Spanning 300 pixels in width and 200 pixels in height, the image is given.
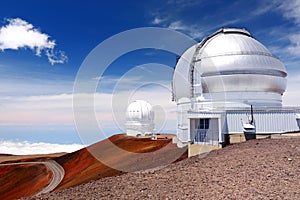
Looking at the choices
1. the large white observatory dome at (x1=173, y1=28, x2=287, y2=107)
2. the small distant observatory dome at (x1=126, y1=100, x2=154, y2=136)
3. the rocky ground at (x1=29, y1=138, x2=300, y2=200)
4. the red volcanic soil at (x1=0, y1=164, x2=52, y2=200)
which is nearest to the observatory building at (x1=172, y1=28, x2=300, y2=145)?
the large white observatory dome at (x1=173, y1=28, x2=287, y2=107)

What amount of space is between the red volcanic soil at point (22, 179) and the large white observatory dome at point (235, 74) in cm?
1657

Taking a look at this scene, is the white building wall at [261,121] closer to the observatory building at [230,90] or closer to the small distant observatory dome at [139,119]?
the observatory building at [230,90]

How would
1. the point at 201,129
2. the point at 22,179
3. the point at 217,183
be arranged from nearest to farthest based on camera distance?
1. the point at 217,183
2. the point at 201,129
3. the point at 22,179

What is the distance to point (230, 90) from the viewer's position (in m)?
20.2

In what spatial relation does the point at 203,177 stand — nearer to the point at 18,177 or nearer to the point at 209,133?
the point at 209,133

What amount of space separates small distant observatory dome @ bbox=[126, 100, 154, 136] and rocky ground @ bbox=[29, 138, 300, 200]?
98.6ft

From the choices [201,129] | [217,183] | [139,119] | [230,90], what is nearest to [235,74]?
[230,90]

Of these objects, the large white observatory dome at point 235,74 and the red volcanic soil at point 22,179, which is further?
the red volcanic soil at point 22,179

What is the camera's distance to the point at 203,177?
866 centimetres

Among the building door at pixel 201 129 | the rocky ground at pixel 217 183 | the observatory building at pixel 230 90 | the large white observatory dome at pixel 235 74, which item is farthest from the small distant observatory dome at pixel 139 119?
the rocky ground at pixel 217 183

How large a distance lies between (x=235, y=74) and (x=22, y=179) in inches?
995

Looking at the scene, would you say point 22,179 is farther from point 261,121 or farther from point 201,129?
point 261,121

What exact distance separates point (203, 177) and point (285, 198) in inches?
111

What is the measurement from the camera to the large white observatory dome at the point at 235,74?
20.0m
